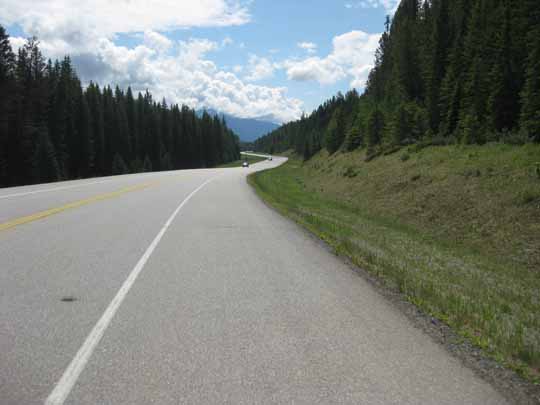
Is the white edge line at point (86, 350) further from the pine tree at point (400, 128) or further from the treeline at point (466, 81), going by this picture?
the pine tree at point (400, 128)

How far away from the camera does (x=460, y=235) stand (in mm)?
14984

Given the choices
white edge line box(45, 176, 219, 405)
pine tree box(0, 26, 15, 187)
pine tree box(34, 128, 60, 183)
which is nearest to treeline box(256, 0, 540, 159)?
white edge line box(45, 176, 219, 405)

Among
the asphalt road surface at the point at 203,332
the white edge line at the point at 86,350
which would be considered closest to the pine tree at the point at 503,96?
the asphalt road surface at the point at 203,332

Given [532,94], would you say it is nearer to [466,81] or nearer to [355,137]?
[466,81]

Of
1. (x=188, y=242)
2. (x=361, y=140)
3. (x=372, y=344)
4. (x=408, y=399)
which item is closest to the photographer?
(x=408, y=399)

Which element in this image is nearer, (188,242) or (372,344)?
(372,344)

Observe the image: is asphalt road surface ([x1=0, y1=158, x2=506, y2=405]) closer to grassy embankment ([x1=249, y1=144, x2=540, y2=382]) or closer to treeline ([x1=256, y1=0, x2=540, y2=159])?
grassy embankment ([x1=249, y1=144, x2=540, y2=382])

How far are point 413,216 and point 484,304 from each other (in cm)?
1333

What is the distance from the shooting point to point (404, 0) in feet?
276

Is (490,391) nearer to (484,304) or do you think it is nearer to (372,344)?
(372,344)

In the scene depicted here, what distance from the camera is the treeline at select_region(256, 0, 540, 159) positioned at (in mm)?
26041

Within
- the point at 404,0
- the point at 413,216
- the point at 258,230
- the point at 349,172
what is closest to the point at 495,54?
the point at 349,172

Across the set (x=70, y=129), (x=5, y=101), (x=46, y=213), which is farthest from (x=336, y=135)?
(x=46, y=213)

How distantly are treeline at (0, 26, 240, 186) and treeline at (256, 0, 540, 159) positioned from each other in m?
38.2
